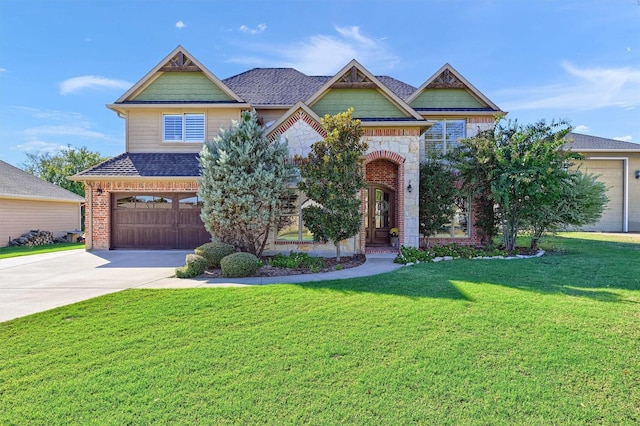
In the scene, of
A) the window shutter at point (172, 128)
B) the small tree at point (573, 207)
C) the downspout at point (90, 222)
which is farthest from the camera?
the window shutter at point (172, 128)

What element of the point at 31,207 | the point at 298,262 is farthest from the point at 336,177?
the point at 31,207

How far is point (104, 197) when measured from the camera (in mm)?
13195

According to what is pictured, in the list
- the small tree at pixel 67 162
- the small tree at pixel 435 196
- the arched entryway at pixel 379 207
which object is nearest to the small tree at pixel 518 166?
the small tree at pixel 435 196

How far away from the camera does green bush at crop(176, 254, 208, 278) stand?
27.9 ft

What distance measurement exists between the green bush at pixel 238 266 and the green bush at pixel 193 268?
0.68 metres

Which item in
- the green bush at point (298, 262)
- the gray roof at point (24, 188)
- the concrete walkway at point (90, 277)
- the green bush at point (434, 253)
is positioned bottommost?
the concrete walkway at point (90, 277)

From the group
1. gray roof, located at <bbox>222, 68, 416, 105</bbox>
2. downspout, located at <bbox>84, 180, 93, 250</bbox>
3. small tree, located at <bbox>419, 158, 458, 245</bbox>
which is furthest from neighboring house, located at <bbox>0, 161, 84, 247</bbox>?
small tree, located at <bbox>419, 158, 458, 245</bbox>

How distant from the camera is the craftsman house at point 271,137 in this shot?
1175 centimetres

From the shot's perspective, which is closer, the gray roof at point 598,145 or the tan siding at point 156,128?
the tan siding at point 156,128

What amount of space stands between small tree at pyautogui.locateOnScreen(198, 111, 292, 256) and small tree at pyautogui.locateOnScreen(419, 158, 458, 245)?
5.63 meters

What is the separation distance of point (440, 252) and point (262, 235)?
6397mm

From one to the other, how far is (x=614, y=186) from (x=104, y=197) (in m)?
29.7

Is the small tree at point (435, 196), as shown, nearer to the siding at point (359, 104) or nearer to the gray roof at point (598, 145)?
the siding at point (359, 104)

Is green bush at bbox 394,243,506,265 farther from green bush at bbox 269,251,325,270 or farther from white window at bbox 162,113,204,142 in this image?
white window at bbox 162,113,204,142
